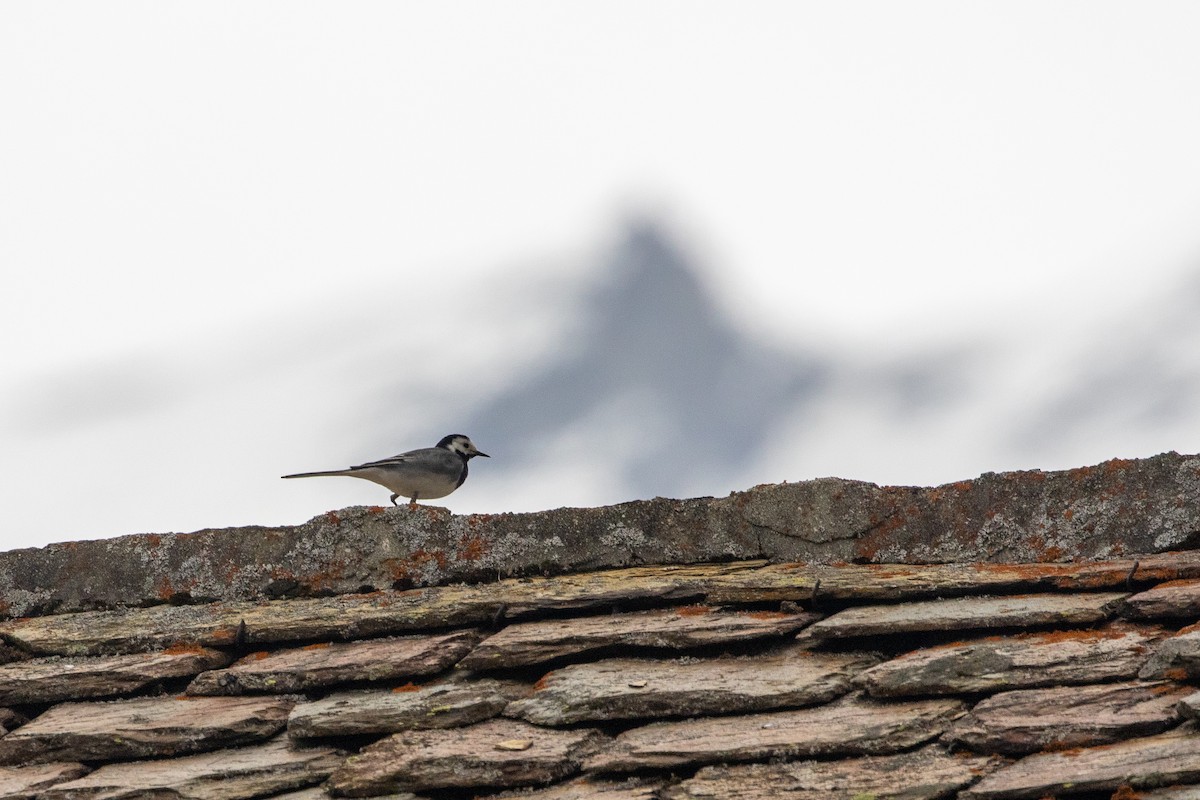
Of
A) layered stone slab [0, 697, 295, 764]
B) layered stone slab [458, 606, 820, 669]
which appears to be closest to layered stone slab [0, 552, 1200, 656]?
layered stone slab [458, 606, 820, 669]

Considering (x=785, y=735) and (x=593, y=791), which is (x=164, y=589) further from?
(x=785, y=735)

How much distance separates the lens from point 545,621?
13.7 ft

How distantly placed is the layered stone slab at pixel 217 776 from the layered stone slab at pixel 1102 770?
5.85ft

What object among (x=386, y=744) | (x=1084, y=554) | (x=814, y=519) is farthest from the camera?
(x=814, y=519)

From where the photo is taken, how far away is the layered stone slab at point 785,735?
3.24 meters

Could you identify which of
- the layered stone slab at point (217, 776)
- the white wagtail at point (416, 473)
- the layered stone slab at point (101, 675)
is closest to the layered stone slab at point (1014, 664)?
the layered stone slab at point (217, 776)

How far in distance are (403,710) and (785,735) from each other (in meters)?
1.12

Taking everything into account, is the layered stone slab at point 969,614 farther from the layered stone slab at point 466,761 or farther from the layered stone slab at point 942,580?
the layered stone slab at point 466,761

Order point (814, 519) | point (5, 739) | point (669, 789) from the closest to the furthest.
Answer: point (669, 789) → point (5, 739) → point (814, 519)

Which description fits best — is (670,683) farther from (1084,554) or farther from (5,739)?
(5,739)

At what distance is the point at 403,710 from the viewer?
371 cm

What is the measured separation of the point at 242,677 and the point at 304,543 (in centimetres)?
75

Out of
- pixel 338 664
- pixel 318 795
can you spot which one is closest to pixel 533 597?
pixel 338 664

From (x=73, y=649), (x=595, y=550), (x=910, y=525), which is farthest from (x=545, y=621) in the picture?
(x=73, y=649)
